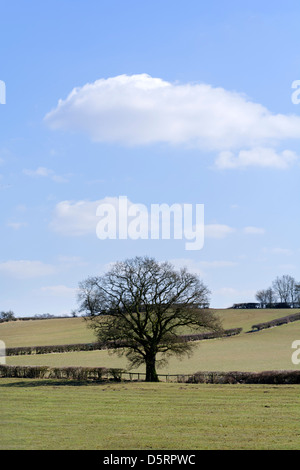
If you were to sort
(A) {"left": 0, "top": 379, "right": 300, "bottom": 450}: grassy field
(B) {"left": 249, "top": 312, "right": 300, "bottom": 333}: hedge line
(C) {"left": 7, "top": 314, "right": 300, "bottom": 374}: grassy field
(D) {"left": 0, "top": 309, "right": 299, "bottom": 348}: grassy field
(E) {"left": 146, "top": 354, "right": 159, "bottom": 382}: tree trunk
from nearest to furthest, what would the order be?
(A) {"left": 0, "top": 379, "right": 300, "bottom": 450}: grassy field
(E) {"left": 146, "top": 354, "right": 159, "bottom": 382}: tree trunk
(C) {"left": 7, "top": 314, "right": 300, "bottom": 374}: grassy field
(D) {"left": 0, "top": 309, "right": 299, "bottom": 348}: grassy field
(B) {"left": 249, "top": 312, "right": 300, "bottom": 333}: hedge line

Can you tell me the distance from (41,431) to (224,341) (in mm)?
70385

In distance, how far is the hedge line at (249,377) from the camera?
1494 inches

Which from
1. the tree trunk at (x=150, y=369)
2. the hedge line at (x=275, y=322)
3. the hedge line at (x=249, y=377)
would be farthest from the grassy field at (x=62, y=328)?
the hedge line at (x=249, y=377)

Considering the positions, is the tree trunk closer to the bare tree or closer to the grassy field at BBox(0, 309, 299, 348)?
the bare tree

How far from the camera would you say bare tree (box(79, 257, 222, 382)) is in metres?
44.3

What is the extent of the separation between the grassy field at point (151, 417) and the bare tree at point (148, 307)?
5.82 metres

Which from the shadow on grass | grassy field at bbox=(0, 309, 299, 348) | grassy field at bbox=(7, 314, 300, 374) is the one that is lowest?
the shadow on grass

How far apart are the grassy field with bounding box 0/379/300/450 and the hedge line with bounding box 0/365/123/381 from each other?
586 centimetres

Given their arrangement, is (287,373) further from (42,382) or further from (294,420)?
(42,382)

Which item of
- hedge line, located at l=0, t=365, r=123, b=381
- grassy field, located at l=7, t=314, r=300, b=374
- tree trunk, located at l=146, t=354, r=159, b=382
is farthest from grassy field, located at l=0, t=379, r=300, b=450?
grassy field, located at l=7, t=314, r=300, b=374

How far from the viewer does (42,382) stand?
44125mm

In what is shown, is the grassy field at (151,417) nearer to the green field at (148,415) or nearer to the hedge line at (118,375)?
the green field at (148,415)

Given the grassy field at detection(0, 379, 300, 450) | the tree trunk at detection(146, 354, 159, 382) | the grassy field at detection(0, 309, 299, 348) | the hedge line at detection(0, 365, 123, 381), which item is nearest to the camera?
the grassy field at detection(0, 379, 300, 450)
